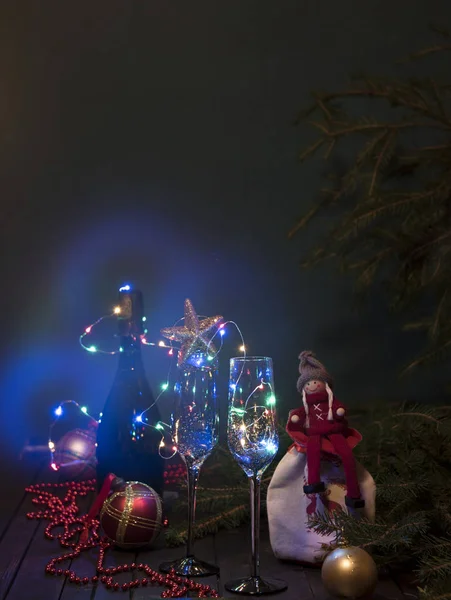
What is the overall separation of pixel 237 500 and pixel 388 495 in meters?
0.33

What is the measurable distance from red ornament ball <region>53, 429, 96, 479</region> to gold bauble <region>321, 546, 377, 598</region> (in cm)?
84

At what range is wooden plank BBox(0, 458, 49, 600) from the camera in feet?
3.73

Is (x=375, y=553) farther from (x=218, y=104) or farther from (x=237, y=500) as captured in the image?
(x=218, y=104)

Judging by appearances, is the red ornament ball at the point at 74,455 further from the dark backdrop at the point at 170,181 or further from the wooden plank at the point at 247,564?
the wooden plank at the point at 247,564

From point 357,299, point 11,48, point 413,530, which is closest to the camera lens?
point 413,530

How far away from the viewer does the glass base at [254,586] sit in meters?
1.06

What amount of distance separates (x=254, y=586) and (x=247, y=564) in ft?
0.43

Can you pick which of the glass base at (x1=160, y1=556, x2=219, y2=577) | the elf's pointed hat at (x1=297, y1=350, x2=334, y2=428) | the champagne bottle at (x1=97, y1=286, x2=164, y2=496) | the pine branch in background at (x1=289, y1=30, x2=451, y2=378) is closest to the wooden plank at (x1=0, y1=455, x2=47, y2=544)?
the champagne bottle at (x1=97, y1=286, x2=164, y2=496)

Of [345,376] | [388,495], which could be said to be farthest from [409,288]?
[388,495]

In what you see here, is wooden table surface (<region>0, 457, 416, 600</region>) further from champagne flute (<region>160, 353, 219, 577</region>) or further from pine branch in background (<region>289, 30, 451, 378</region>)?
pine branch in background (<region>289, 30, 451, 378</region>)

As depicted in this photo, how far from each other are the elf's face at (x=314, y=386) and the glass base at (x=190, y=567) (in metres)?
0.31

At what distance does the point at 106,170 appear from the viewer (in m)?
2.04

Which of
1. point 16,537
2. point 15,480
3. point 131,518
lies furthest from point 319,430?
point 15,480

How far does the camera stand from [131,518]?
4.07 feet
